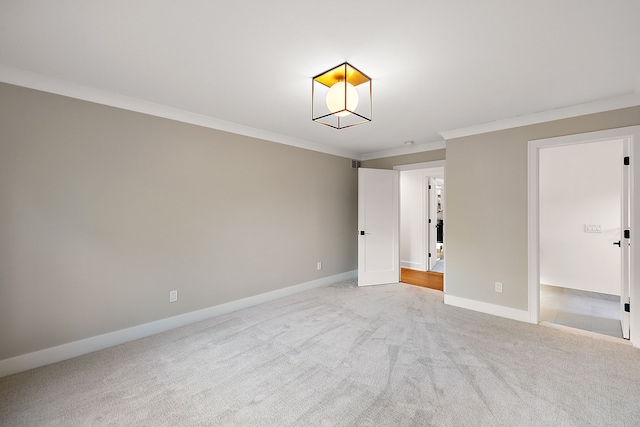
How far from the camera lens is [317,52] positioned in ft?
6.33

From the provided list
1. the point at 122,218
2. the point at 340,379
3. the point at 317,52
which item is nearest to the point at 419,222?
the point at 340,379

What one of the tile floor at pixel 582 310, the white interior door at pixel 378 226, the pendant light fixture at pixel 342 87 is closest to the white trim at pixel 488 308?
the tile floor at pixel 582 310

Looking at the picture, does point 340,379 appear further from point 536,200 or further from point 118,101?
point 118,101

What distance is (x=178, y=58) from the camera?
203 centimetres

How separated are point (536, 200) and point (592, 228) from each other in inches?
85.5

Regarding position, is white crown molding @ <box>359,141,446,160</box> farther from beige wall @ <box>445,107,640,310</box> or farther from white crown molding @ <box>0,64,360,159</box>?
white crown molding @ <box>0,64,360,159</box>

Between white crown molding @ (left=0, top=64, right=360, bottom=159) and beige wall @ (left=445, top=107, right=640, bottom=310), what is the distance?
8.70ft

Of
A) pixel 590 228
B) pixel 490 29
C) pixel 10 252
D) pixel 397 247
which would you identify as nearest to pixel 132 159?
pixel 10 252

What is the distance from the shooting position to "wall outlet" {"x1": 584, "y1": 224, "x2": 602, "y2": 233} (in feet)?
14.0

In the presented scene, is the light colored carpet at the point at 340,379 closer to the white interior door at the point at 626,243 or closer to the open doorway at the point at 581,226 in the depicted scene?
the white interior door at the point at 626,243

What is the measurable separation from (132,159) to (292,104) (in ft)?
5.72

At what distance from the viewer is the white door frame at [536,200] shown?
8.67ft

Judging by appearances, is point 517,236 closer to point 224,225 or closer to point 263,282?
point 263,282

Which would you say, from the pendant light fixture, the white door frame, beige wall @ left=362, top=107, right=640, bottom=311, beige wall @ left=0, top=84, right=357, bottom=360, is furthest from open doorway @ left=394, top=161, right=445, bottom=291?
the pendant light fixture
